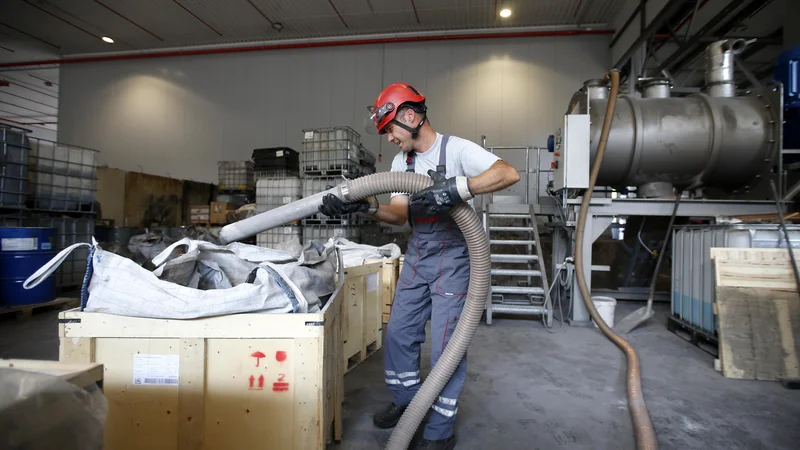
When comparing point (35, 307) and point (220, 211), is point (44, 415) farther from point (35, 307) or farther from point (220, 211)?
point (220, 211)

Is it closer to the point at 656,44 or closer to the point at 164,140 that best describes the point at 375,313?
the point at 656,44

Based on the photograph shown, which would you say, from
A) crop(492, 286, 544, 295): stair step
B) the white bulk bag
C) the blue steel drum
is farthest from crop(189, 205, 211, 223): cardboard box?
the white bulk bag

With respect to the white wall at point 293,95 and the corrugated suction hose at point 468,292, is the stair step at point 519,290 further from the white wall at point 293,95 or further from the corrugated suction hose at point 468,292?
the white wall at point 293,95

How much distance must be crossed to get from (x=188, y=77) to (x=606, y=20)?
10835mm

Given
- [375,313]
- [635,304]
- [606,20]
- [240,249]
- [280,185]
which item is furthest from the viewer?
[606,20]

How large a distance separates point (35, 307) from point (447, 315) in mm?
5280

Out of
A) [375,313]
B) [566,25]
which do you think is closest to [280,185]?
[375,313]

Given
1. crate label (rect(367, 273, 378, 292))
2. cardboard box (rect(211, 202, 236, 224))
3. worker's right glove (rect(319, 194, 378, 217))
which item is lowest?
crate label (rect(367, 273, 378, 292))

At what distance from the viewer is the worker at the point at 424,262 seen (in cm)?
205

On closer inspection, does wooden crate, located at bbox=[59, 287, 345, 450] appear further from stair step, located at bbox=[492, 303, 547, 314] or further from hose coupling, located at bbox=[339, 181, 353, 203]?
stair step, located at bbox=[492, 303, 547, 314]

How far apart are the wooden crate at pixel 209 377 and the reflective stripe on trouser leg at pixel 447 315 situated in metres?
0.72

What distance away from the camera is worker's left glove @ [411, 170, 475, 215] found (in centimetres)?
173

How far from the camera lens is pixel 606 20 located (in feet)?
28.9

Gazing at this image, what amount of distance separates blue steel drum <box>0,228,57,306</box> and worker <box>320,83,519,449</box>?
4.70m
